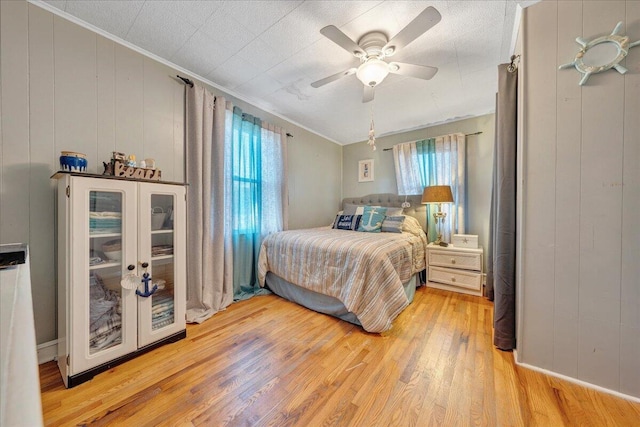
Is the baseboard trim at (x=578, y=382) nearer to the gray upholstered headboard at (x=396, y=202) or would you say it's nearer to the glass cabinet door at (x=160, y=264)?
the gray upholstered headboard at (x=396, y=202)

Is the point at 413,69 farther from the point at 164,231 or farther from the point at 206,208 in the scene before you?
the point at 164,231

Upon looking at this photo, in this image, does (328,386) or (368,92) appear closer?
(328,386)

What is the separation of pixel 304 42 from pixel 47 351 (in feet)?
9.19

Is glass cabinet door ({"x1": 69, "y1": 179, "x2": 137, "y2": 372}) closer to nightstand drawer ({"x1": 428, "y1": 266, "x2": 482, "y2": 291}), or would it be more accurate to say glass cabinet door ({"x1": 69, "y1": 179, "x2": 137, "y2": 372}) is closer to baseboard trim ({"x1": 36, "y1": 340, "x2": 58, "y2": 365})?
baseboard trim ({"x1": 36, "y1": 340, "x2": 58, "y2": 365})

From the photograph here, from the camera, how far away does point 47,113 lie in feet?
5.12

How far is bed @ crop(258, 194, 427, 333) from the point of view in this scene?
192cm

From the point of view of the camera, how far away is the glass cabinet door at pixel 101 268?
1375mm

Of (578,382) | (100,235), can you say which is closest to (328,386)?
(578,382)

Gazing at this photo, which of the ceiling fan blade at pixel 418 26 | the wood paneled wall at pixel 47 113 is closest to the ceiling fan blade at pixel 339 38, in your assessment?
the ceiling fan blade at pixel 418 26

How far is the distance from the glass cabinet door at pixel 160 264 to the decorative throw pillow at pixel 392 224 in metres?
2.35

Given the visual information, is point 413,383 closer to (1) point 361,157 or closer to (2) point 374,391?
(2) point 374,391

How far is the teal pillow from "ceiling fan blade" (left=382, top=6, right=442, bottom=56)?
2.02 meters

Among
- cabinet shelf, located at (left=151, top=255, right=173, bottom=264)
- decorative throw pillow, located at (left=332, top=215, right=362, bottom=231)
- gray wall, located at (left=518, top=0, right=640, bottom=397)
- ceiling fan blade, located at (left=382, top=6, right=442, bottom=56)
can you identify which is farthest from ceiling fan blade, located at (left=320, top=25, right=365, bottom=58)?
decorative throw pillow, located at (left=332, top=215, right=362, bottom=231)

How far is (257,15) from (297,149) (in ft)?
6.43
